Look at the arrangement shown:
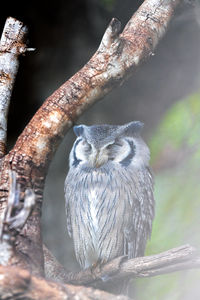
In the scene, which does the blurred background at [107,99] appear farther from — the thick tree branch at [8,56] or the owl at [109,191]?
the thick tree branch at [8,56]

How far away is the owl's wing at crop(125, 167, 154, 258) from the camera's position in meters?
1.83

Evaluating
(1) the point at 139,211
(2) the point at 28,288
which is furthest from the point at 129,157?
(2) the point at 28,288

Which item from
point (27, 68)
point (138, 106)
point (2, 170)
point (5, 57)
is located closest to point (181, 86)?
point (138, 106)

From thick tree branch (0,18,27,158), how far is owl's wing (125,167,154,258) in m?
0.59

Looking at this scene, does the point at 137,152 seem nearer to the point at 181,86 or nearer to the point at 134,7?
the point at 134,7

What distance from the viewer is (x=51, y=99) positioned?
4.80 ft

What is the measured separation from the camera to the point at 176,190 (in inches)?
98.6

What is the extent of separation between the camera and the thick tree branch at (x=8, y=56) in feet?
5.21

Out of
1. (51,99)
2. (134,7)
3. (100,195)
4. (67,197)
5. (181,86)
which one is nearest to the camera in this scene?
(51,99)

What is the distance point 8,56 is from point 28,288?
0.92m

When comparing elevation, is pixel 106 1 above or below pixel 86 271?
above

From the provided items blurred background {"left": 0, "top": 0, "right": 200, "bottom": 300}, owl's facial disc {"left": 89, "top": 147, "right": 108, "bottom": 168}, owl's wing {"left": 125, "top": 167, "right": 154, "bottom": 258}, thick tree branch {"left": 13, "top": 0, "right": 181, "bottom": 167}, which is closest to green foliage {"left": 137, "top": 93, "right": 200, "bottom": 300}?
blurred background {"left": 0, "top": 0, "right": 200, "bottom": 300}

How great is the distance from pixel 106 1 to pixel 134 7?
A: 0.59 metres

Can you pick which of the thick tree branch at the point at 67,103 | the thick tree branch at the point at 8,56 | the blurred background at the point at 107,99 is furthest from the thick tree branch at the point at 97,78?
the blurred background at the point at 107,99
